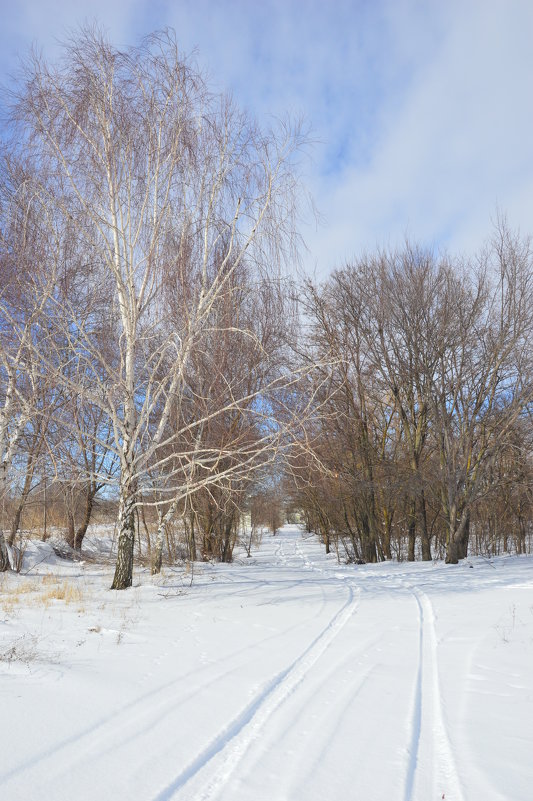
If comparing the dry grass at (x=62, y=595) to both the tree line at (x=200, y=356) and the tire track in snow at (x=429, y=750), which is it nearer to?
the tree line at (x=200, y=356)

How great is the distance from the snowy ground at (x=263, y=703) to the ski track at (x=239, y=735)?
0.04ft

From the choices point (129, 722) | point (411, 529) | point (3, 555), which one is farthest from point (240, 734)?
point (411, 529)

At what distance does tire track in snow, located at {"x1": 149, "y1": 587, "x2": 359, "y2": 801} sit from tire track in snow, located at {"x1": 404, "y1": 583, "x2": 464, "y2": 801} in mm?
927

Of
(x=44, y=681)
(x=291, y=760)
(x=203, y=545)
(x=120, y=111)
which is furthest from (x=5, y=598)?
(x=203, y=545)

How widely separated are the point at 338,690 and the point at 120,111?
28.1ft

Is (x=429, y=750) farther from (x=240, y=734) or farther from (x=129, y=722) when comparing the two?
(x=129, y=722)

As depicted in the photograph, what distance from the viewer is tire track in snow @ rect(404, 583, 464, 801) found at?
2660mm

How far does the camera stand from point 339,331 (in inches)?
746

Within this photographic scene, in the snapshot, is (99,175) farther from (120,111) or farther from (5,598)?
(5,598)

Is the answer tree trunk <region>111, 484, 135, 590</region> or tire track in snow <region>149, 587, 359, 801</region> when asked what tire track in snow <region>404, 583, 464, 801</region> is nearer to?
tire track in snow <region>149, 587, 359, 801</region>

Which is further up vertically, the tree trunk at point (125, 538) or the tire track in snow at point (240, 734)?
the tree trunk at point (125, 538)

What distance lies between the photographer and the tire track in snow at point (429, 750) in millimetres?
2660

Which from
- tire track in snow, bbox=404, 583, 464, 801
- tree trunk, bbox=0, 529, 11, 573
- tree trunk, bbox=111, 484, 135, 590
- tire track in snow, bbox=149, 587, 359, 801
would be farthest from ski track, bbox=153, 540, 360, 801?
tree trunk, bbox=0, 529, 11, 573

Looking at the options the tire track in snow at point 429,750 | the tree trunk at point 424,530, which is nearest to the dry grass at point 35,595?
the tire track in snow at point 429,750
